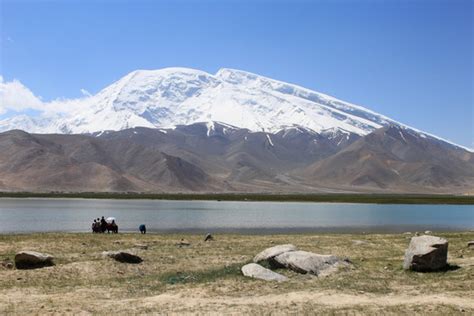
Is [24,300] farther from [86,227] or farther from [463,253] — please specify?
[86,227]

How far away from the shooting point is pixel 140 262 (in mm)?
29797

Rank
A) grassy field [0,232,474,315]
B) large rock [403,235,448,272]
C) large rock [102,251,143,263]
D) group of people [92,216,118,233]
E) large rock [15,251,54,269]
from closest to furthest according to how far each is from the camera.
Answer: grassy field [0,232,474,315] < large rock [403,235,448,272] < large rock [15,251,54,269] < large rock [102,251,143,263] < group of people [92,216,118,233]

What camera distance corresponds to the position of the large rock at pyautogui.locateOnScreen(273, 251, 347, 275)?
25594 millimetres

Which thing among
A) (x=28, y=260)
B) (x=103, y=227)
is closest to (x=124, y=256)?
(x=28, y=260)

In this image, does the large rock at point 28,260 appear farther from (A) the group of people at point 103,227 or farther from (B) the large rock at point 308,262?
(A) the group of people at point 103,227

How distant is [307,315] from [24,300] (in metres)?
10.1

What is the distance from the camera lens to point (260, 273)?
81.3 ft

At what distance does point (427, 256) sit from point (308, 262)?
5.35 meters

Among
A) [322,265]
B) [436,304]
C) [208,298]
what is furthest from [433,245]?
[208,298]

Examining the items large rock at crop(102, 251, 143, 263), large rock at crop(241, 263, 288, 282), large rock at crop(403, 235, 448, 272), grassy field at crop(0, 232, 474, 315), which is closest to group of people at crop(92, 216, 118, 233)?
grassy field at crop(0, 232, 474, 315)

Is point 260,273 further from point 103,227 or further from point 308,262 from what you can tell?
point 103,227

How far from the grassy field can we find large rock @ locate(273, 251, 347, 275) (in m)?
0.49

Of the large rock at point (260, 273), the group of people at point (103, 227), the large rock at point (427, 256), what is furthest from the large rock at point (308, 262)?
the group of people at point (103, 227)

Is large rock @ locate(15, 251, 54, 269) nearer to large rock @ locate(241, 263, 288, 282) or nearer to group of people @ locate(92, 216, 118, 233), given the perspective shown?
large rock @ locate(241, 263, 288, 282)
